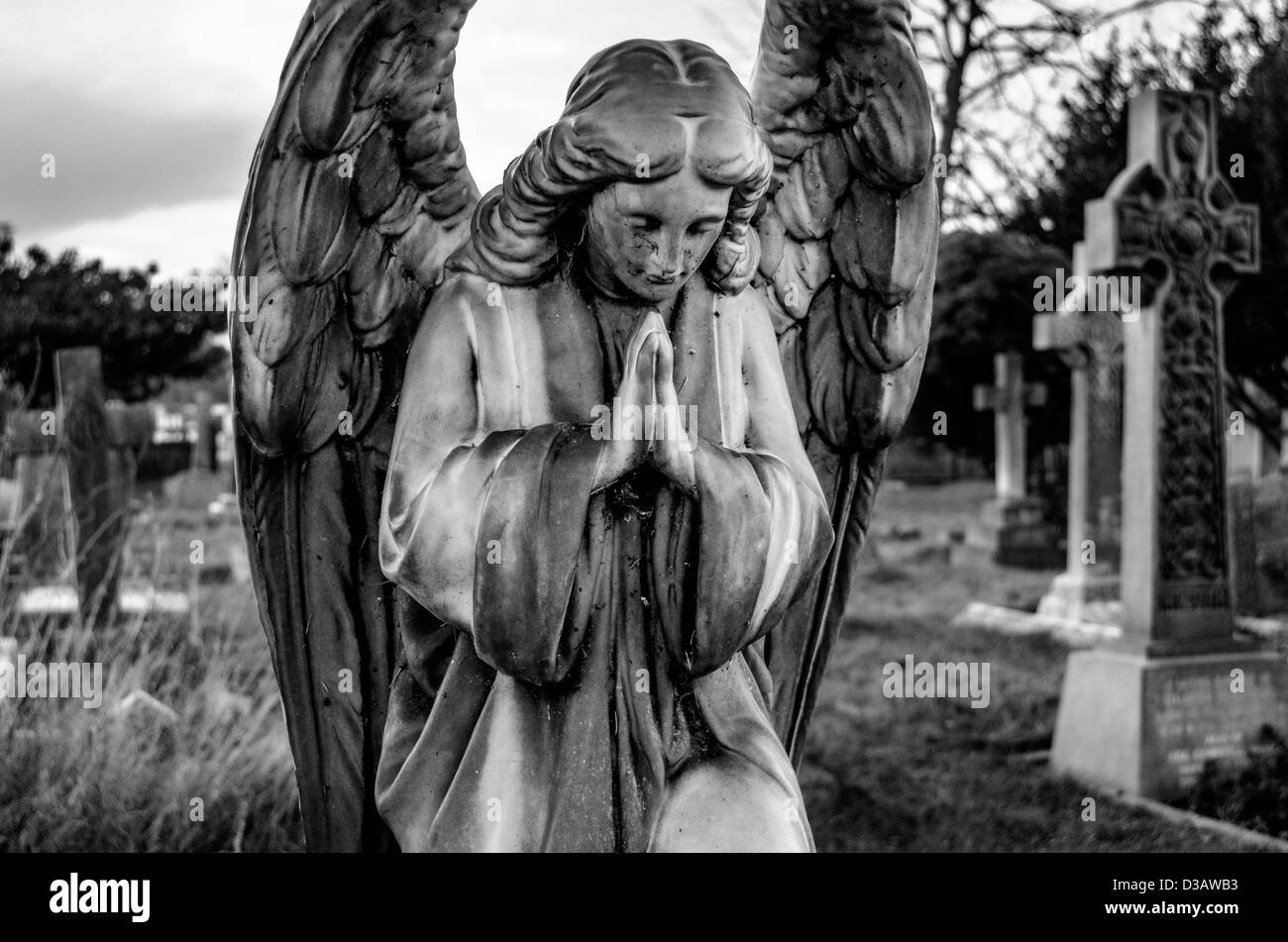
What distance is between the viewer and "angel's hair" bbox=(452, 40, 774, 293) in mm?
Result: 1706

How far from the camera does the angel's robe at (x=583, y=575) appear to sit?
1.76 metres

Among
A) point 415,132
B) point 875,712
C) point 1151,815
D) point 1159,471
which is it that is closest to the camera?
point 415,132

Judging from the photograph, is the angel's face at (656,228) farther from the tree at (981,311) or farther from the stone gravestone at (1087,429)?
the tree at (981,311)

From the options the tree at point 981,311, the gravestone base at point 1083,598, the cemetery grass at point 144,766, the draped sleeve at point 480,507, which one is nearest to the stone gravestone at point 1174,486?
the gravestone base at point 1083,598

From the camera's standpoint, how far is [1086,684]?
574cm

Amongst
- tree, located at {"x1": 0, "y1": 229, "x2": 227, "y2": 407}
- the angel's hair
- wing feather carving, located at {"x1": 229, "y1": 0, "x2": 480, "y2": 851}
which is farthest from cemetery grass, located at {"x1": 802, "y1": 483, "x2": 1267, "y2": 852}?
tree, located at {"x1": 0, "y1": 229, "x2": 227, "y2": 407}

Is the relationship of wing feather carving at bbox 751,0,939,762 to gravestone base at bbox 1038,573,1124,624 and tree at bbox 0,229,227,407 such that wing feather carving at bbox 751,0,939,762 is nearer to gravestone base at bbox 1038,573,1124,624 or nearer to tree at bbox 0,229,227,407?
gravestone base at bbox 1038,573,1124,624

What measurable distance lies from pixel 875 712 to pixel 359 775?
200 inches

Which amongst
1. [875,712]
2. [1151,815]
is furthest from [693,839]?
[875,712]

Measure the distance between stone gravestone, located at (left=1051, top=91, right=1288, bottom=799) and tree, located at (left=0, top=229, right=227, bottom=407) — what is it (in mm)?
8712

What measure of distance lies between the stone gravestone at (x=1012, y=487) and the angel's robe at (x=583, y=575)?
10358 mm

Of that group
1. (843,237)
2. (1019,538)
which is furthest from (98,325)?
(843,237)

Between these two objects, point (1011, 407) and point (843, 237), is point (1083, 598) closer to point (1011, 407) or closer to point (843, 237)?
point (1011, 407)
